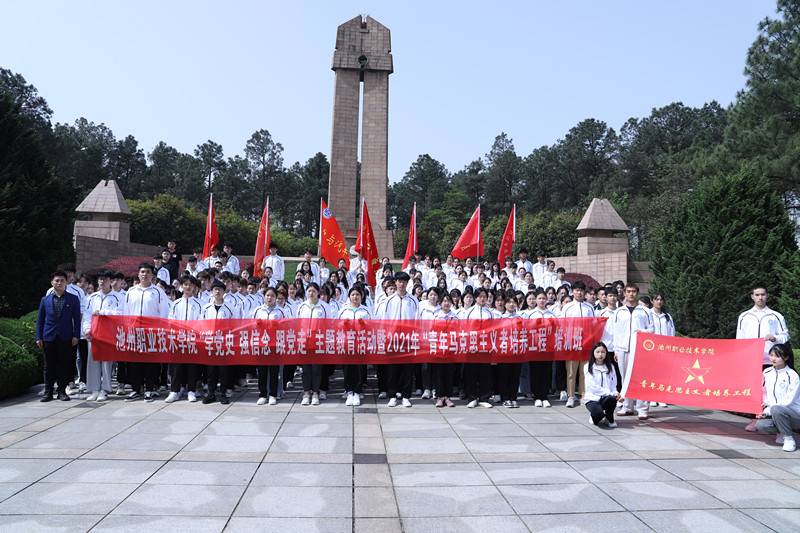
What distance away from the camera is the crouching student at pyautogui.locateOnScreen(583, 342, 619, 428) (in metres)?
7.27

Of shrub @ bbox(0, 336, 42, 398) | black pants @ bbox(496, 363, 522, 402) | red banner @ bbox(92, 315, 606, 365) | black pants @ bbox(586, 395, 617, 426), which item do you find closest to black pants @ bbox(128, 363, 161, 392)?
red banner @ bbox(92, 315, 606, 365)

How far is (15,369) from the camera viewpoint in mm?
8195

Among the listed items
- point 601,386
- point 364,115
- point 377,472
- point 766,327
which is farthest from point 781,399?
point 364,115

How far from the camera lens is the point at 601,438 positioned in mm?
6770

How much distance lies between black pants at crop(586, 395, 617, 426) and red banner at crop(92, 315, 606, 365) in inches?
61.5

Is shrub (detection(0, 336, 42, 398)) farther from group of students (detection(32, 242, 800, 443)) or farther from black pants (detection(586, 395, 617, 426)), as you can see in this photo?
black pants (detection(586, 395, 617, 426))

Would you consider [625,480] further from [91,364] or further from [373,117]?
[373,117]

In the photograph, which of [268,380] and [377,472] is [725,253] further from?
[377,472]

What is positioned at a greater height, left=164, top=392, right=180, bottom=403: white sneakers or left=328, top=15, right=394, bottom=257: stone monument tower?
left=328, top=15, right=394, bottom=257: stone monument tower

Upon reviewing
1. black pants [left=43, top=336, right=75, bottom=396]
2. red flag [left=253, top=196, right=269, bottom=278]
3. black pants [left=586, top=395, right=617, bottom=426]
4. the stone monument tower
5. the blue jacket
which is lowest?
black pants [left=586, top=395, right=617, bottom=426]

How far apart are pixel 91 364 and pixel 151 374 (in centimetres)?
88

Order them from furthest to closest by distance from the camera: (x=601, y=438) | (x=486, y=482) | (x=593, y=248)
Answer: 1. (x=593, y=248)
2. (x=601, y=438)
3. (x=486, y=482)

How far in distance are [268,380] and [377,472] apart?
12.1 ft

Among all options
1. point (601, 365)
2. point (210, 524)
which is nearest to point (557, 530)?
point (210, 524)
